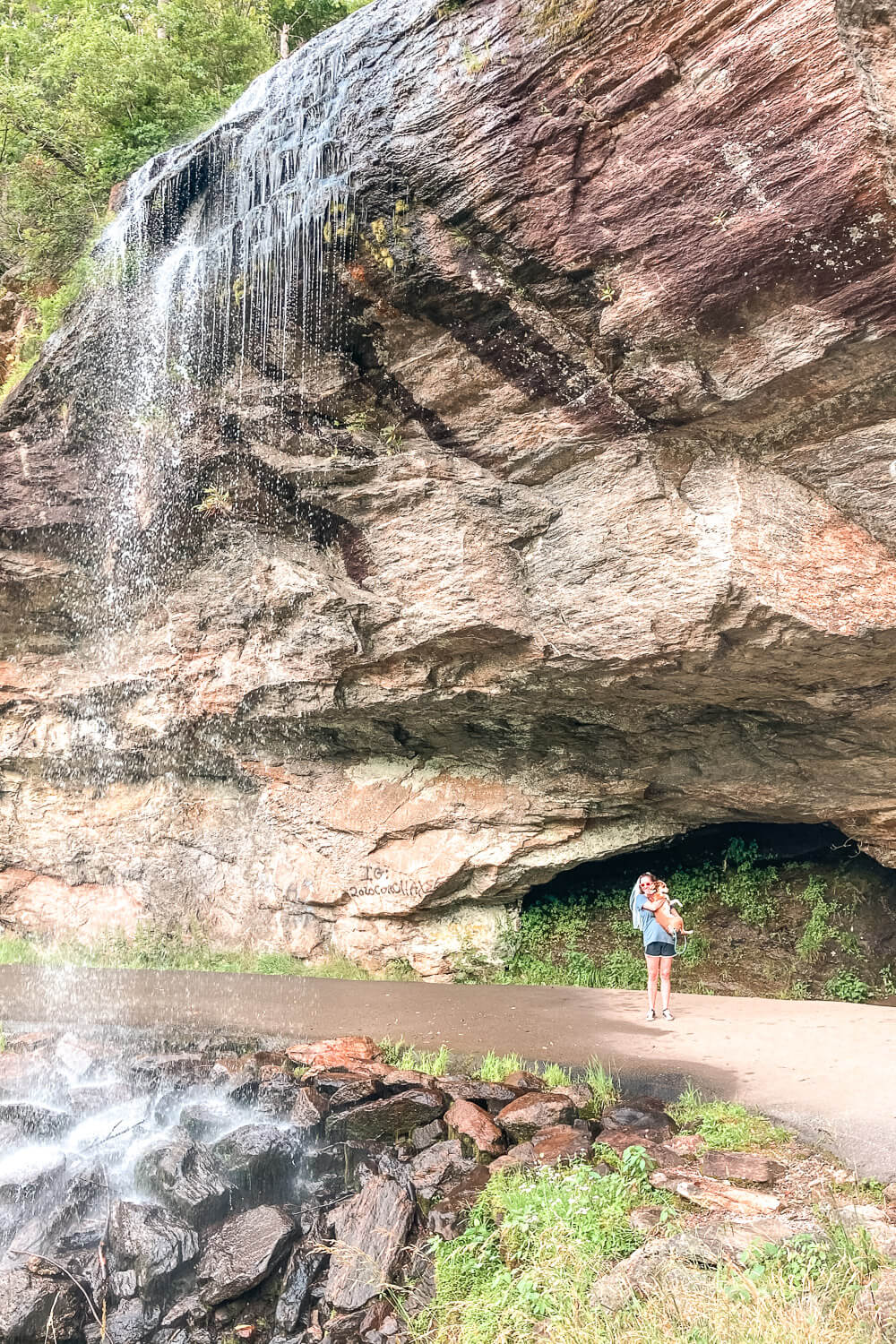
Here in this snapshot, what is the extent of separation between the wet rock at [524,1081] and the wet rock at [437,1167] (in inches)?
29.4

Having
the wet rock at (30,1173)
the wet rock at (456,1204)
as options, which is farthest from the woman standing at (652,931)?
the wet rock at (30,1173)

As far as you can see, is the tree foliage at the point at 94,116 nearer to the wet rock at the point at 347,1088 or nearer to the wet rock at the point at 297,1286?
the wet rock at the point at 347,1088

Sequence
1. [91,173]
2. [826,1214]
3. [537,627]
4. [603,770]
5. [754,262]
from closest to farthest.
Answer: [826,1214] → [754,262] → [537,627] → [603,770] → [91,173]

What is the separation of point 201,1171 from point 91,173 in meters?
12.2

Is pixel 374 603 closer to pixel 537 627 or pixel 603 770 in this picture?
pixel 537 627

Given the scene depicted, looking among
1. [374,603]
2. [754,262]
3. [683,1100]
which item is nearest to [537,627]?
[374,603]

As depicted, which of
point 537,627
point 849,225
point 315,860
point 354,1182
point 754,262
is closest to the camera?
point 354,1182

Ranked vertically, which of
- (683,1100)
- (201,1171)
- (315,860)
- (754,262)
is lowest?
(201,1171)

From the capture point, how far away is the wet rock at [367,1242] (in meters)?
3.81

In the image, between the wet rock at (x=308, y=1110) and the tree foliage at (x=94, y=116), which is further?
the tree foliage at (x=94, y=116)

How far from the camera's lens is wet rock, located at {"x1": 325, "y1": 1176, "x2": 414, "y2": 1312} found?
150 inches

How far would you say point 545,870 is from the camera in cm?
998

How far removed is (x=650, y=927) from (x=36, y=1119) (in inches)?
191

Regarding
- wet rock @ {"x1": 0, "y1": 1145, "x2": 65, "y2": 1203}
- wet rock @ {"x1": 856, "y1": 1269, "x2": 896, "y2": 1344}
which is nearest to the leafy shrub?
wet rock @ {"x1": 856, "y1": 1269, "x2": 896, "y2": 1344}
